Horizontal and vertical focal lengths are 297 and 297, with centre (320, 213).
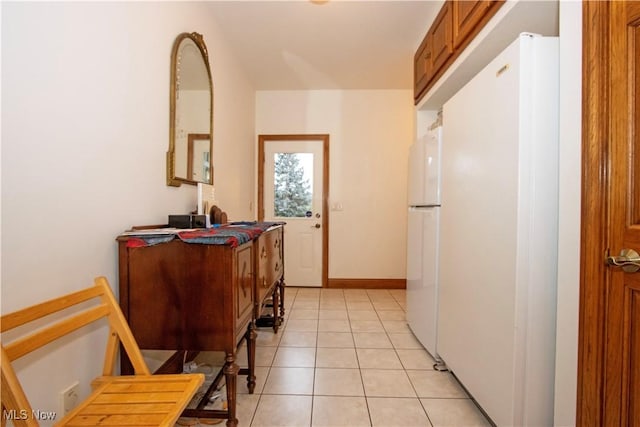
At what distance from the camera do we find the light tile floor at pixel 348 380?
1.47 m

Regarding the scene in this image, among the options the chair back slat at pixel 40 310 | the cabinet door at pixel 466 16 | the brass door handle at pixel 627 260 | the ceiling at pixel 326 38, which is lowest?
the chair back slat at pixel 40 310

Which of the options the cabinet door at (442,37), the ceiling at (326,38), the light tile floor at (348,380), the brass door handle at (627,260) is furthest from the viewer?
the ceiling at (326,38)

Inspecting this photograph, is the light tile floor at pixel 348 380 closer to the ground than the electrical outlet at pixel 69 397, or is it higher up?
closer to the ground

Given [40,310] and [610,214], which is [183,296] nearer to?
[40,310]

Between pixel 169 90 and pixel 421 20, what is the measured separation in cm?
199

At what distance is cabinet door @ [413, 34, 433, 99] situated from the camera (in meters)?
2.36

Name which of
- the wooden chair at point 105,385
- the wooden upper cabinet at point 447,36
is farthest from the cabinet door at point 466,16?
the wooden chair at point 105,385

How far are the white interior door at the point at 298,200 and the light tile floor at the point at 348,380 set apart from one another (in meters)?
1.12

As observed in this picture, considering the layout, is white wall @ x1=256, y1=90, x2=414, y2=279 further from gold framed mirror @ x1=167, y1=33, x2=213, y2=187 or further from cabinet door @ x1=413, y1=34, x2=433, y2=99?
gold framed mirror @ x1=167, y1=33, x2=213, y2=187

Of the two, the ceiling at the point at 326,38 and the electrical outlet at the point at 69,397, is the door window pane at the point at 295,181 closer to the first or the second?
the ceiling at the point at 326,38

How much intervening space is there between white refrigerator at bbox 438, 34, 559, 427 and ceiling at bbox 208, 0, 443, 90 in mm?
1242

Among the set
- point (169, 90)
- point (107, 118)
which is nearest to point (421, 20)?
point (169, 90)

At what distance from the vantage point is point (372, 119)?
3.85 metres

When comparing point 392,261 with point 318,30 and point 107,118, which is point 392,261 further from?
point 107,118
